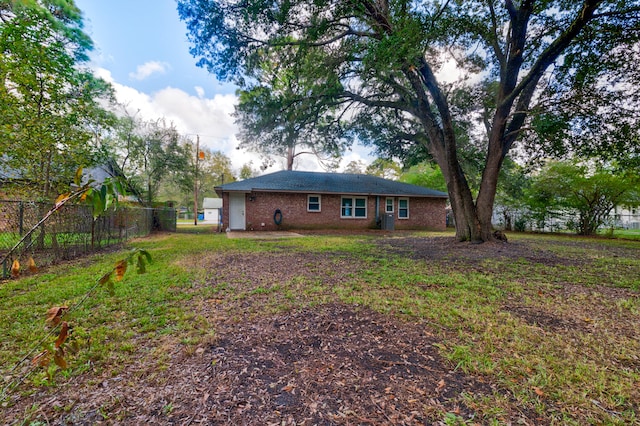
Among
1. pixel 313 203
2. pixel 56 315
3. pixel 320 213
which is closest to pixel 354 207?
pixel 320 213

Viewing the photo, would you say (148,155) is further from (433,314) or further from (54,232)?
(433,314)

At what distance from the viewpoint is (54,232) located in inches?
228

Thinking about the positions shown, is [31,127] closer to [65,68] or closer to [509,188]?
[65,68]

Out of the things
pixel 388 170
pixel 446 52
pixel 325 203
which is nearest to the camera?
pixel 446 52

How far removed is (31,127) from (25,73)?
1051 mm

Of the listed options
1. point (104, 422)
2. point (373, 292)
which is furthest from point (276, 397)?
point (373, 292)

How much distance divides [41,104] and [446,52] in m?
11.3

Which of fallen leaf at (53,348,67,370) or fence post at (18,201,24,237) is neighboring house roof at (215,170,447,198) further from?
fallen leaf at (53,348,67,370)

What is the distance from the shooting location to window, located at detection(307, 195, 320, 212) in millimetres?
15422

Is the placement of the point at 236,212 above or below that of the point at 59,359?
above

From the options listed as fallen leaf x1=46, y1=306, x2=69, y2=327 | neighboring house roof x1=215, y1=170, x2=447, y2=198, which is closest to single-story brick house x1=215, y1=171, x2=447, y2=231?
neighboring house roof x1=215, y1=170, x2=447, y2=198

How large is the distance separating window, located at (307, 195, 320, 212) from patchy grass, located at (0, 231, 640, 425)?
9320 mm

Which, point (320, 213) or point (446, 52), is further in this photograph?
point (320, 213)

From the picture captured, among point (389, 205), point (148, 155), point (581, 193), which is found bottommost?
point (389, 205)
